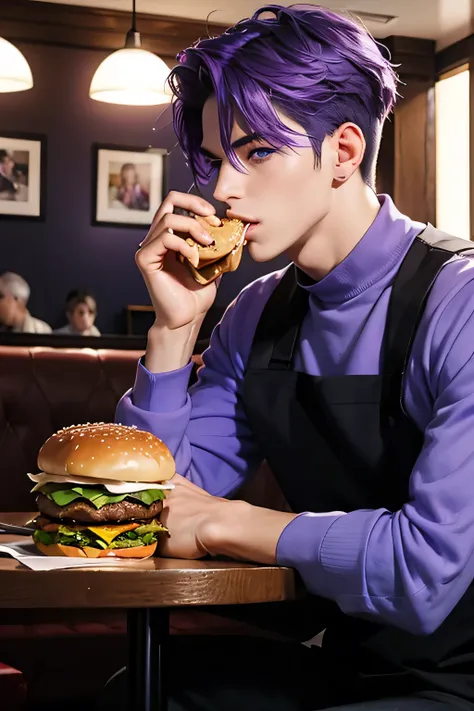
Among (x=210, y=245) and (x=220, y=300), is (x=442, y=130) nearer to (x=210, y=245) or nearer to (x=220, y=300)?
(x=220, y=300)

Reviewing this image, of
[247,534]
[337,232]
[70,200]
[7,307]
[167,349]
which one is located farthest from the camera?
[70,200]

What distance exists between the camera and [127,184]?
8422 millimetres

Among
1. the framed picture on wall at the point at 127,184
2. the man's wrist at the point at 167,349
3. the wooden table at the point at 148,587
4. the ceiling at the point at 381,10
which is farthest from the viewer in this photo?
the framed picture on wall at the point at 127,184

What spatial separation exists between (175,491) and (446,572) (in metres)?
0.47

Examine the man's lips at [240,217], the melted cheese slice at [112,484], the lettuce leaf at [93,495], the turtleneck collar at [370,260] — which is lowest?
the lettuce leaf at [93,495]

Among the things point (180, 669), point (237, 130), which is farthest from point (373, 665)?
point (237, 130)

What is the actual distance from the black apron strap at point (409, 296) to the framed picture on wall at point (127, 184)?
682 cm

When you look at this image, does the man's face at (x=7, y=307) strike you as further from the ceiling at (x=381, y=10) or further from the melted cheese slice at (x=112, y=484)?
the melted cheese slice at (x=112, y=484)

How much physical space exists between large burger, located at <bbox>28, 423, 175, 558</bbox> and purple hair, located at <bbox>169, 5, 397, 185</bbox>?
46 centimetres

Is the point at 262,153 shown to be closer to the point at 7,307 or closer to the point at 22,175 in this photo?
the point at 7,307

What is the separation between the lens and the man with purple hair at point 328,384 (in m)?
1.34

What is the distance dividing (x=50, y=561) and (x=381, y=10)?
7.28m

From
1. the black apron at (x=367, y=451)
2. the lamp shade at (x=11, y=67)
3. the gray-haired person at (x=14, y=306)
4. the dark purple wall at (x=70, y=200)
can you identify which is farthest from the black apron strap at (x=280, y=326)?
the dark purple wall at (x=70, y=200)

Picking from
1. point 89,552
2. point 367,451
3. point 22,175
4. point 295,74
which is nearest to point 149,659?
point 89,552
